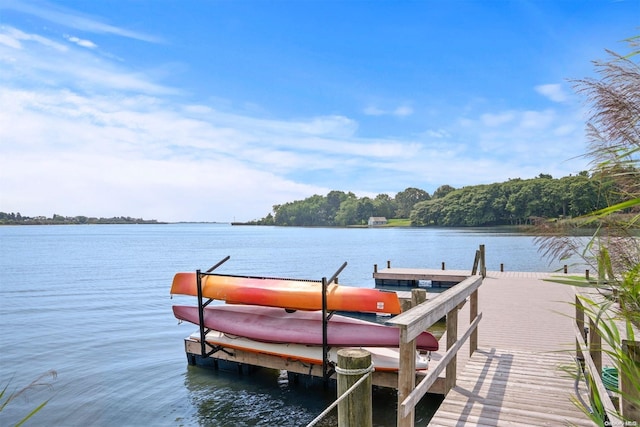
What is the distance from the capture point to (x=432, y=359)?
6.93 metres

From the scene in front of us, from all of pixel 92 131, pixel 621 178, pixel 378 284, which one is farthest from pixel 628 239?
pixel 92 131

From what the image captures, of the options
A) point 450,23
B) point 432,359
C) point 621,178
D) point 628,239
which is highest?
point 450,23

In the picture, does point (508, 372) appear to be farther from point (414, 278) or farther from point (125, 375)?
point (414, 278)

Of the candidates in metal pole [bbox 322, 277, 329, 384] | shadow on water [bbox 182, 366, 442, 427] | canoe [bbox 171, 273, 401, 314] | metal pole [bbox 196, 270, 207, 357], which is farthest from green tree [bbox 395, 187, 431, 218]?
metal pole [bbox 322, 277, 329, 384]

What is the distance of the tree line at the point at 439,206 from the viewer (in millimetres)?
Answer: 70000

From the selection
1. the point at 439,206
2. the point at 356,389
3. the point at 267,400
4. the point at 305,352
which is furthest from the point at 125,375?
the point at 439,206

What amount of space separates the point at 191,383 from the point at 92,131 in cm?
2682

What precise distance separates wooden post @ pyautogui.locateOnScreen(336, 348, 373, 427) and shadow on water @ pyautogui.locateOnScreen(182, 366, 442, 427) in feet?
12.3

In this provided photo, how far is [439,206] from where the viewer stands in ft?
361

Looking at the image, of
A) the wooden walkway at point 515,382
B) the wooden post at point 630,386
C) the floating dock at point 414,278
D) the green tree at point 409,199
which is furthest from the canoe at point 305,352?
the green tree at point 409,199

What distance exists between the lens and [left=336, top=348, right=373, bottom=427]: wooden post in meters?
2.75

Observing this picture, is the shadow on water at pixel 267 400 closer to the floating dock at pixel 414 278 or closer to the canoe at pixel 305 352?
the canoe at pixel 305 352

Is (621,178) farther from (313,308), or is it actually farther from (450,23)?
(450,23)

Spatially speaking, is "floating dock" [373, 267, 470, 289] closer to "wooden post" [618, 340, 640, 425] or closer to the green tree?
"wooden post" [618, 340, 640, 425]
